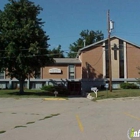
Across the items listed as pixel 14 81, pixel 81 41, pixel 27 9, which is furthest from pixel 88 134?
pixel 81 41

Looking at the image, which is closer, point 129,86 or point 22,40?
point 22,40

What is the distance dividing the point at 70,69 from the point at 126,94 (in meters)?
22.4

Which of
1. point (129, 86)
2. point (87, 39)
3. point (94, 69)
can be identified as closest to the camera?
point (129, 86)

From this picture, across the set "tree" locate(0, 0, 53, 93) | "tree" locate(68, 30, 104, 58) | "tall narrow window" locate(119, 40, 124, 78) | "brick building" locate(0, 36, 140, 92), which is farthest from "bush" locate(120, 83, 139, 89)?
"tree" locate(68, 30, 104, 58)

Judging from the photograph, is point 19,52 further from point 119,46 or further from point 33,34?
point 119,46

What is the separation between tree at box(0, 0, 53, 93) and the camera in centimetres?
3538

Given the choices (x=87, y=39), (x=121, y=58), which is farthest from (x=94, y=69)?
(x=87, y=39)

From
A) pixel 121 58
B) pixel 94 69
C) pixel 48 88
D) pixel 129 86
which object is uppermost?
pixel 121 58

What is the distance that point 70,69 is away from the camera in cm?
5388

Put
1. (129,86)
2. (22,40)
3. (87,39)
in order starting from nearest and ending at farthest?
(22,40), (129,86), (87,39)

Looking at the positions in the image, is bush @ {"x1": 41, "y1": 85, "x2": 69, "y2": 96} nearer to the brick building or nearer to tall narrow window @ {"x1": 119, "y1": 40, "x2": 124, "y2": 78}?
the brick building

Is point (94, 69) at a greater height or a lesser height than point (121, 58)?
lesser

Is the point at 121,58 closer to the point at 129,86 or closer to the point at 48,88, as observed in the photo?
the point at 129,86

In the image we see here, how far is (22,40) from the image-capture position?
118 ft
